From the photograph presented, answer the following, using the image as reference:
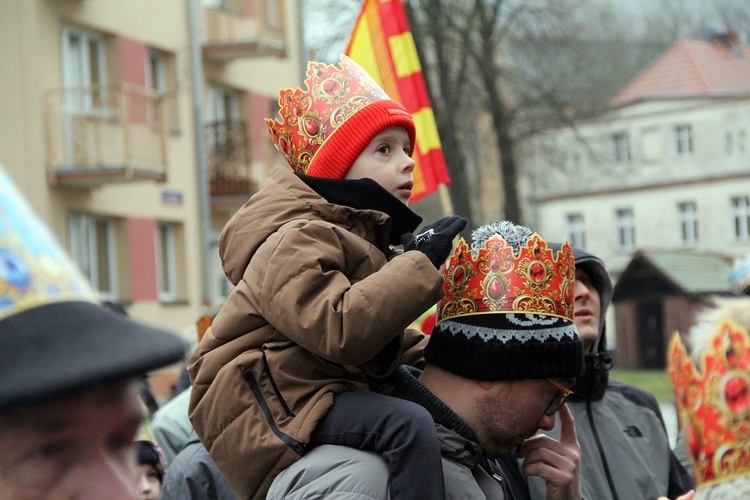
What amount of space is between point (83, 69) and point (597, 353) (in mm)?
17873

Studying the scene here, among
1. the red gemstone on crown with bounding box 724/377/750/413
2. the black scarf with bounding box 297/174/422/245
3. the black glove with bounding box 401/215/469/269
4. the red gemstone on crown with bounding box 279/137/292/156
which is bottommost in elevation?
the red gemstone on crown with bounding box 724/377/750/413

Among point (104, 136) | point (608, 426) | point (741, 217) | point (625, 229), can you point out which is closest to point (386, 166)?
point (608, 426)

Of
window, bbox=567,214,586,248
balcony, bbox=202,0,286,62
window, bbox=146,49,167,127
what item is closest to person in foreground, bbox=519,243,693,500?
window, bbox=146,49,167,127

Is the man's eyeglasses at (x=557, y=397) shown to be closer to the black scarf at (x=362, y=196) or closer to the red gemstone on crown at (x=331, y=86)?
Answer: the black scarf at (x=362, y=196)

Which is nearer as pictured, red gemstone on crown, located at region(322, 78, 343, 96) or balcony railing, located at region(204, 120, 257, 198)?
red gemstone on crown, located at region(322, 78, 343, 96)

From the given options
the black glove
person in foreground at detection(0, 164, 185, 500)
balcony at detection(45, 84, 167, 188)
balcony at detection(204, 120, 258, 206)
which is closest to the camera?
person in foreground at detection(0, 164, 185, 500)

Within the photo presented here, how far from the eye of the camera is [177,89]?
77.0 feet

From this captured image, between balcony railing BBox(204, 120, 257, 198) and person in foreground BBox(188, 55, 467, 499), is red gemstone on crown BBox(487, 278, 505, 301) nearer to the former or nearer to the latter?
person in foreground BBox(188, 55, 467, 499)

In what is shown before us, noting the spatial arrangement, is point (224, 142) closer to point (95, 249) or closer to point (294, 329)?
point (95, 249)

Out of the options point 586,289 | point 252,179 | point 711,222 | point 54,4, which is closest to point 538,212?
point 711,222

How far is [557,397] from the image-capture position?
3072 millimetres

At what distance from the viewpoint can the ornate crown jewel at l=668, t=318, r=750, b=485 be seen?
3059mm

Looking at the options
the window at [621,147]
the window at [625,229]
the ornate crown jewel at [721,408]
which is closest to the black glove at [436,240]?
the ornate crown jewel at [721,408]

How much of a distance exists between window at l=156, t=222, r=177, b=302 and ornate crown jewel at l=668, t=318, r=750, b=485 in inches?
813
